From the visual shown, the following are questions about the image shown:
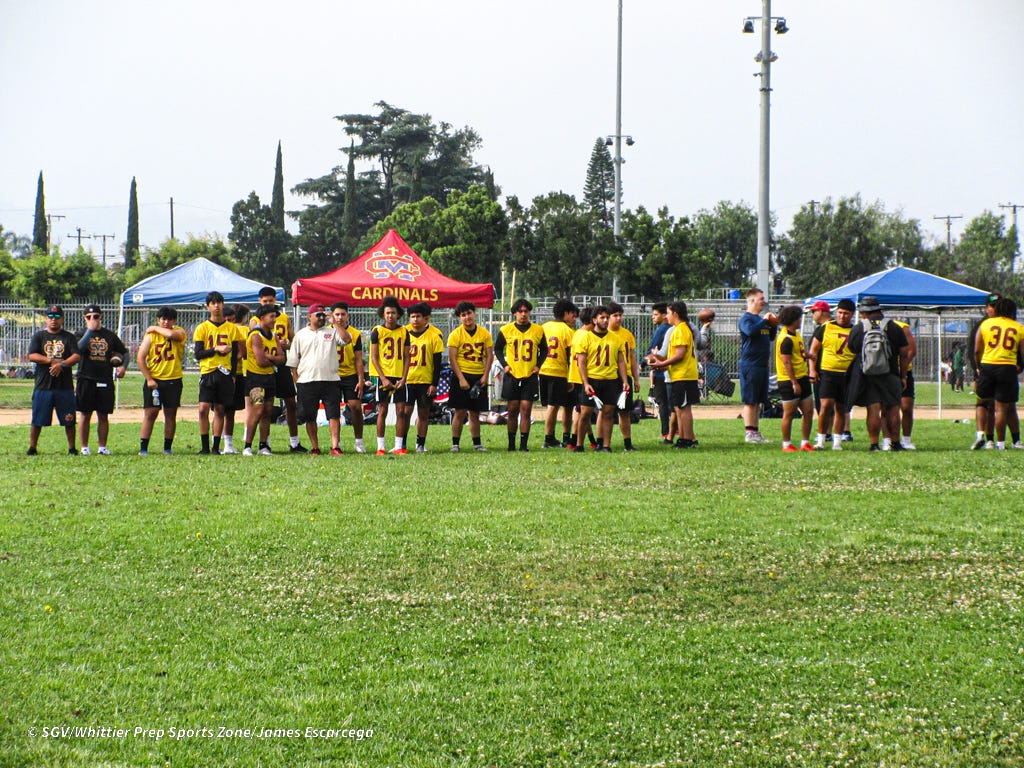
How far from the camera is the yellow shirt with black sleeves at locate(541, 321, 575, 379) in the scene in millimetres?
15234

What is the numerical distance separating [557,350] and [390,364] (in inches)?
92.0

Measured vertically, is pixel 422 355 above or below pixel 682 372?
above

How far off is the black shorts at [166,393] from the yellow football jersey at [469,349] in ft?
11.7

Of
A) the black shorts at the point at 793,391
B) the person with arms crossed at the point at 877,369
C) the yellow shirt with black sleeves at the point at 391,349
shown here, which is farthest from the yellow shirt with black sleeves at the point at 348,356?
the person with arms crossed at the point at 877,369

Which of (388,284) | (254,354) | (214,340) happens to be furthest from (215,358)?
(388,284)

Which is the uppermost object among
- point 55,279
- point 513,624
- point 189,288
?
point 55,279

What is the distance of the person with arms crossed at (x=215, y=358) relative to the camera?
13.9 meters

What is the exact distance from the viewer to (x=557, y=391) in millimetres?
15398

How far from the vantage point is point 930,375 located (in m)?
40.9

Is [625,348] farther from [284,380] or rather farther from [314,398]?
[284,380]

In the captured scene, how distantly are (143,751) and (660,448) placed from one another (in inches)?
449

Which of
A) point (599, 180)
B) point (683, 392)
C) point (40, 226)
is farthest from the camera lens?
point (599, 180)

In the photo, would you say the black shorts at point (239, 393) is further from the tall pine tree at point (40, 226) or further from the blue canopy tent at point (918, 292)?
the tall pine tree at point (40, 226)

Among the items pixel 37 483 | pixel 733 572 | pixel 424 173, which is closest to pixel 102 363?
pixel 37 483
